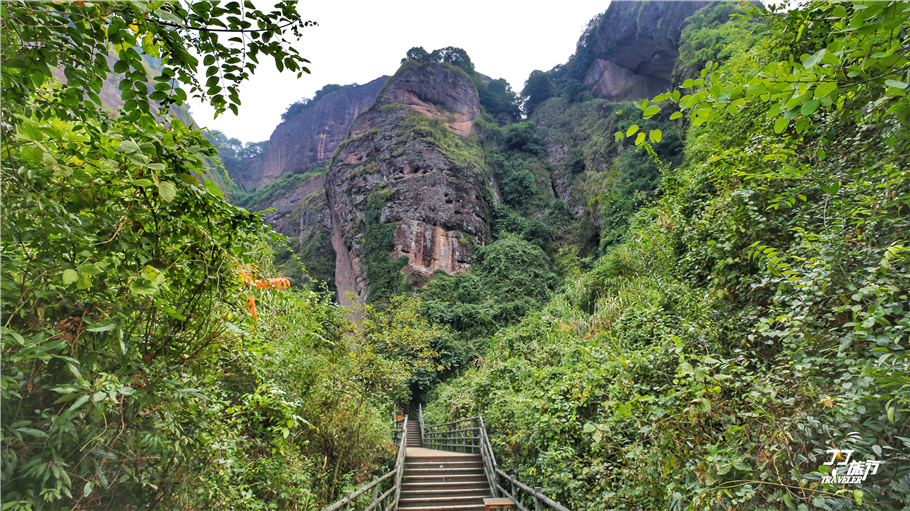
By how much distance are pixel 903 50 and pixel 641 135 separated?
1007mm

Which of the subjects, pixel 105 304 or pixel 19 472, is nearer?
pixel 19 472

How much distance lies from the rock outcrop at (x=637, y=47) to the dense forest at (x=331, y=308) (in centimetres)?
2220

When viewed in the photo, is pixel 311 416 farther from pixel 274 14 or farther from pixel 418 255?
pixel 418 255

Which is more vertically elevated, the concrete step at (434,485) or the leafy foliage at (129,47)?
the leafy foliage at (129,47)

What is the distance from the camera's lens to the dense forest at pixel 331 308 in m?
1.27

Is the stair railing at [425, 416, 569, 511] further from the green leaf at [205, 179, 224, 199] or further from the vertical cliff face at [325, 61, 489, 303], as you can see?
the vertical cliff face at [325, 61, 489, 303]

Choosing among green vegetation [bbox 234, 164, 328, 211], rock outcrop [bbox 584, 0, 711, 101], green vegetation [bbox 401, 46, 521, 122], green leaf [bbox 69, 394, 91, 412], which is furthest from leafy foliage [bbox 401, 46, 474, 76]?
green leaf [bbox 69, 394, 91, 412]

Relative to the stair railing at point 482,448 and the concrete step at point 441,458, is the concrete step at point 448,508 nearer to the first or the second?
the stair railing at point 482,448

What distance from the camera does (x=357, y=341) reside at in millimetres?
7797

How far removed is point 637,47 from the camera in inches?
1033

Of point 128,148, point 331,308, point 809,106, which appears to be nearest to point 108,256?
point 128,148

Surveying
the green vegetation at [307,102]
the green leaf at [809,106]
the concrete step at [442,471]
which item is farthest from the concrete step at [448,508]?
the green vegetation at [307,102]

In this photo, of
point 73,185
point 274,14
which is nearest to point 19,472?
point 73,185

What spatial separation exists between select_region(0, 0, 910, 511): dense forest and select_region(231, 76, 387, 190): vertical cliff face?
134ft
